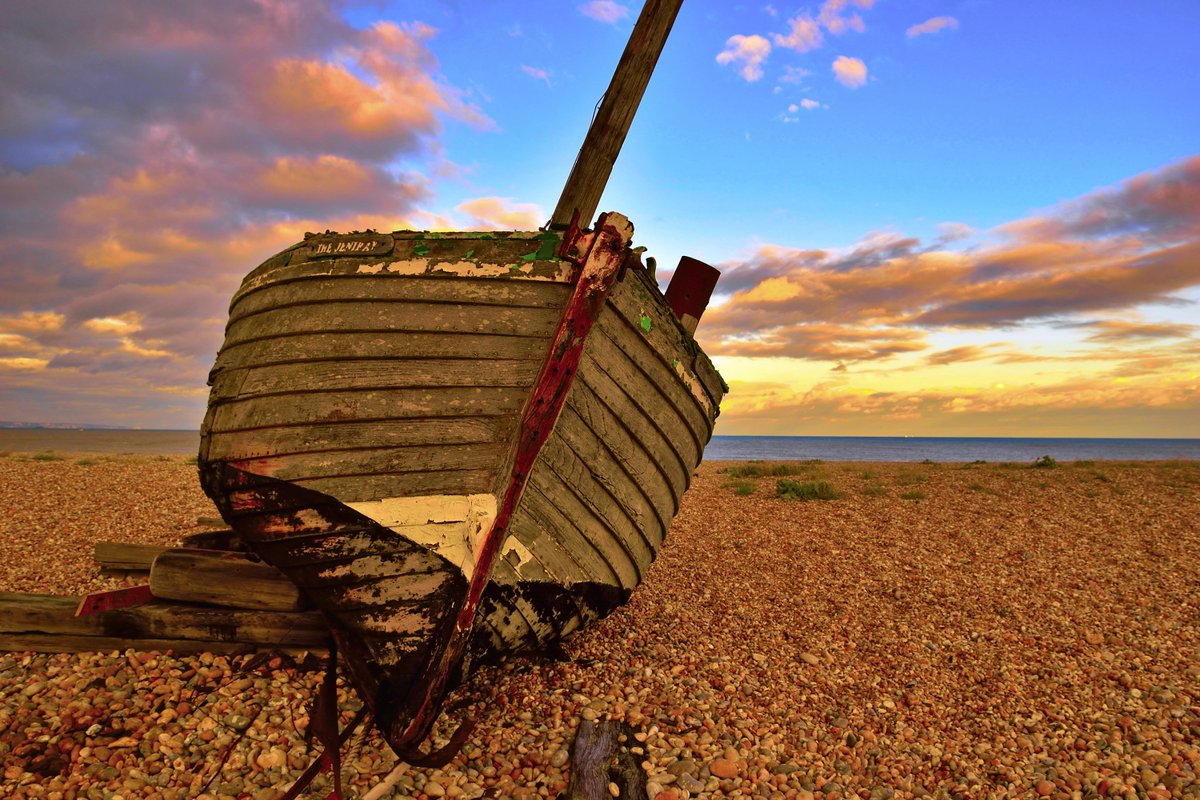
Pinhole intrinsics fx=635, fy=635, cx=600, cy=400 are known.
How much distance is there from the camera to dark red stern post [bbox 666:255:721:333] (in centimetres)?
507

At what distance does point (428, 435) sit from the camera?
10.8 ft

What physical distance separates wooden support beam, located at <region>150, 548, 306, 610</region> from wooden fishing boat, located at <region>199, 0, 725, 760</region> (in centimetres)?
92

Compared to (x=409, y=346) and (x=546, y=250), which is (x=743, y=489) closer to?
(x=546, y=250)

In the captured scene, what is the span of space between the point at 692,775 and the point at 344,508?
2.31m

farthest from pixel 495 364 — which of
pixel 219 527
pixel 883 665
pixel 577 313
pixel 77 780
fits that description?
pixel 219 527

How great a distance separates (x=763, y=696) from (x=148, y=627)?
13.4 feet

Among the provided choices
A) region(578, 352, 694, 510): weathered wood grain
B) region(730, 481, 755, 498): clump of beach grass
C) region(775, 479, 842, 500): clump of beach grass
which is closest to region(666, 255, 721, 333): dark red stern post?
region(578, 352, 694, 510): weathered wood grain

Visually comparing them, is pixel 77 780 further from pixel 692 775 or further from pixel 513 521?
pixel 692 775

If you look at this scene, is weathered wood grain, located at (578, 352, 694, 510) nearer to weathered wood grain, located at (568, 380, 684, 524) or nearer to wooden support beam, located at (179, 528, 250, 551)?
weathered wood grain, located at (568, 380, 684, 524)

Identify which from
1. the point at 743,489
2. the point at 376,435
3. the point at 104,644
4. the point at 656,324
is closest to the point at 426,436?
the point at 376,435

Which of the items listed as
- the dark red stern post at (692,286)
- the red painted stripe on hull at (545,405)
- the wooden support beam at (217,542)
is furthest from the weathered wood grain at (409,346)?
the wooden support beam at (217,542)

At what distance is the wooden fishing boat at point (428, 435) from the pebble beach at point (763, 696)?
0.75 meters

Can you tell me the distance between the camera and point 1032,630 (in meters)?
5.78

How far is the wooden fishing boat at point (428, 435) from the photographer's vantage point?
322 cm
